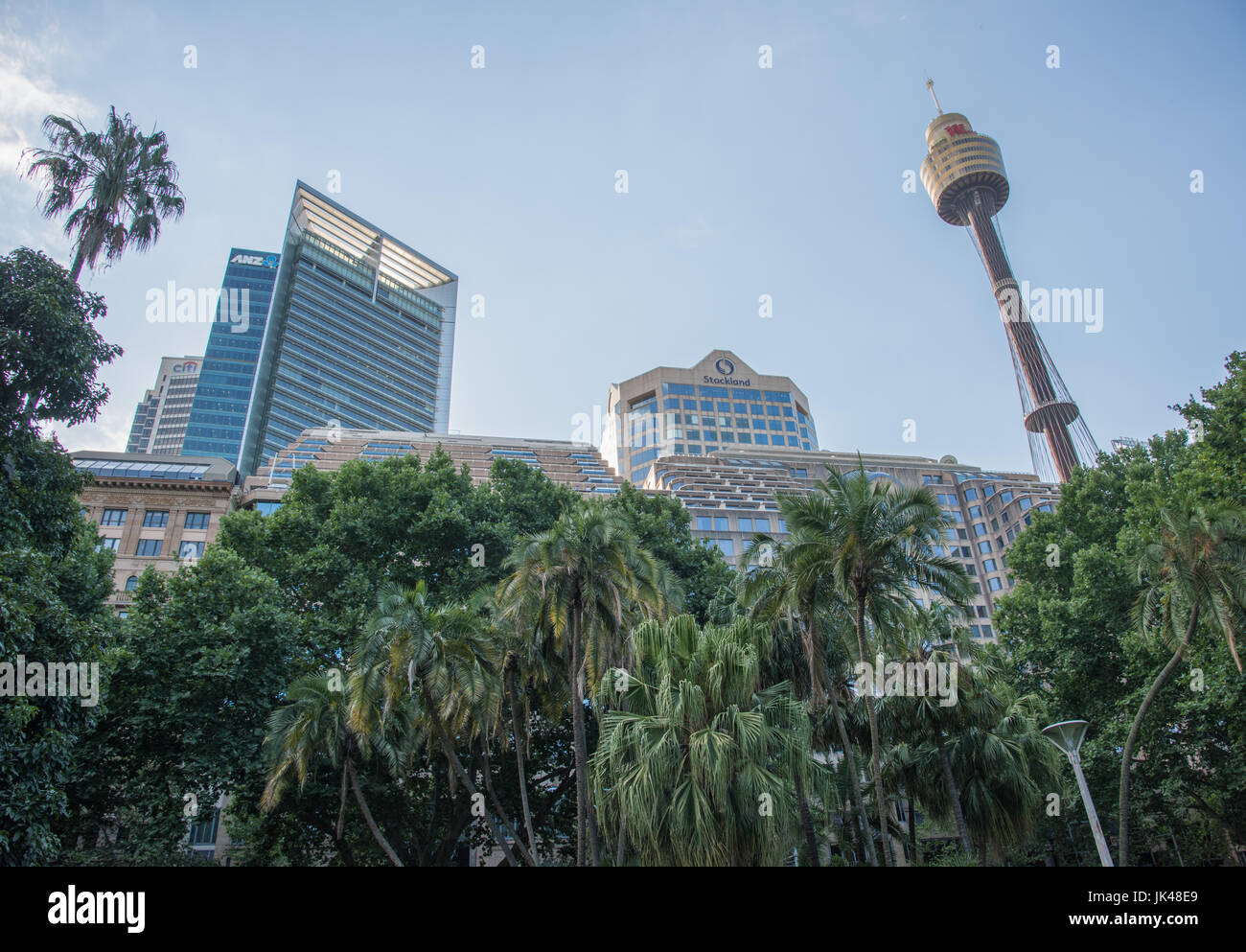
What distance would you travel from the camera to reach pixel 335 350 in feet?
557

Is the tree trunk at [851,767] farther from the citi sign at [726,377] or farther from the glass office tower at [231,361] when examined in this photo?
the glass office tower at [231,361]

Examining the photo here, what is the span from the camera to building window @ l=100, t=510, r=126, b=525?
5512cm

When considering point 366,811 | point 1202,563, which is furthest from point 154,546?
point 1202,563

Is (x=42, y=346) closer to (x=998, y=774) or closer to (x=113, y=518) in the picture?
(x=998, y=774)

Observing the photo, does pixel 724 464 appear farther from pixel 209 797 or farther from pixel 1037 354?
pixel 209 797

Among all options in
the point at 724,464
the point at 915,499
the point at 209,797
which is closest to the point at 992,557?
the point at 724,464

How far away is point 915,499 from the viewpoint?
1862 cm

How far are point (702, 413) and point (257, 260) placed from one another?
120781mm

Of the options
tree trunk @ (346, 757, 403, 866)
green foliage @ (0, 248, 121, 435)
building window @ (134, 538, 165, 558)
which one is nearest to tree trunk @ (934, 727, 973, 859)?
tree trunk @ (346, 757, 403, 866)

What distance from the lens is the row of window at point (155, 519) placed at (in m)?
55.3

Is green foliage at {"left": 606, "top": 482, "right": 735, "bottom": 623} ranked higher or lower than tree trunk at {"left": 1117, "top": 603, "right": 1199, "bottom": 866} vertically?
higher

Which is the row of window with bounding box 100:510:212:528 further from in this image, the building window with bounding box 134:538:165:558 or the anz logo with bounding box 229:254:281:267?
the anz logo with bounding box 229:254:281:267
